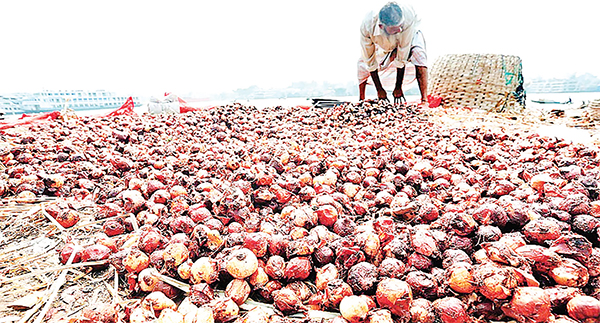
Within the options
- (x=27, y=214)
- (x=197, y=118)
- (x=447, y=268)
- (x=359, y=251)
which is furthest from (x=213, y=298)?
(x=197, y=118)

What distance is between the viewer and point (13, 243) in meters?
1.48

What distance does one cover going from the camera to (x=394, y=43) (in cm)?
579

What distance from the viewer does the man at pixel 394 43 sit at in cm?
524

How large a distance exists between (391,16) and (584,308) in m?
5.11

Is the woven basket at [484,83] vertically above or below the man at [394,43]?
below

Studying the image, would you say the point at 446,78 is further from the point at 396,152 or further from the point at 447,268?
the point at 447,268

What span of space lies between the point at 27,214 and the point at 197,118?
2.58 m

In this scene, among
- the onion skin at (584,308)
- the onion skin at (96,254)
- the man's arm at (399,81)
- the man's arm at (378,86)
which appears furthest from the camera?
the man's arm at (378,86)

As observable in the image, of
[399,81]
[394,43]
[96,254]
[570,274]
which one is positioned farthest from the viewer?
[399,81]

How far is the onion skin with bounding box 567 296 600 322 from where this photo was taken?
89 centimetres

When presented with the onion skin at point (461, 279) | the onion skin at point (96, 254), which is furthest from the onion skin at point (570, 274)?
the onion skin at point (96, 254)

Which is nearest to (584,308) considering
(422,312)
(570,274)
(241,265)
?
(570,274)

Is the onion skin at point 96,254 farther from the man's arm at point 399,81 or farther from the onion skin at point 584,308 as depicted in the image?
the man's arm at point 399,81

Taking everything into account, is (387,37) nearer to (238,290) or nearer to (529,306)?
(529,306)
